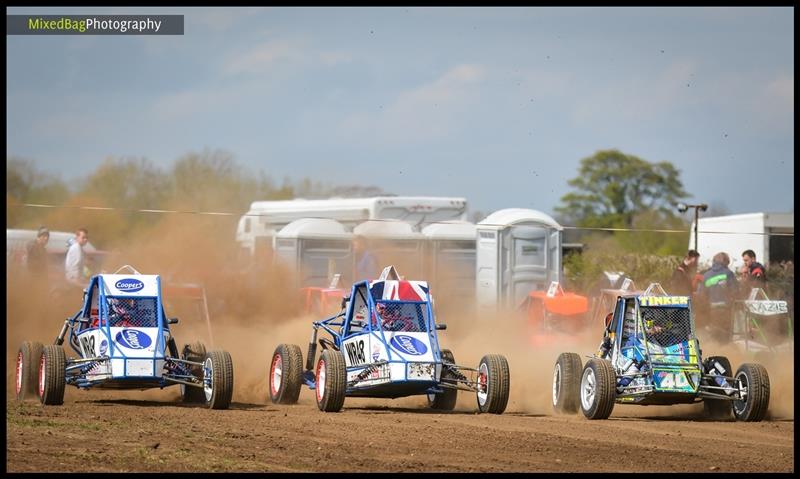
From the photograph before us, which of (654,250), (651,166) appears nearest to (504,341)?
(654,250)

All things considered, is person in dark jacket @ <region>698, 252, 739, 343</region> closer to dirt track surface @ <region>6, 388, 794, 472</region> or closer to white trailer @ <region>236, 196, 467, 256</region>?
dirt track surface @ <region>6, 388, 794, 472</region>

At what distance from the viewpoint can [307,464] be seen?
10.2 m

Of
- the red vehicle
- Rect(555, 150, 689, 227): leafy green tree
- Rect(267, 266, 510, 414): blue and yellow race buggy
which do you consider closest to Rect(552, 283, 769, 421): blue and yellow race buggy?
Rect(267, 266, 510, 414): blue and yellow race buggy

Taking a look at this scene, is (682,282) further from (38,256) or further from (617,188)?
(617,188)

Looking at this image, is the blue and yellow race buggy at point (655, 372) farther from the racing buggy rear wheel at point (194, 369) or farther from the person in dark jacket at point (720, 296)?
the racing buggy rear wheel at point (194, 369)

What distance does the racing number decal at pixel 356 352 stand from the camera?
50.6ft

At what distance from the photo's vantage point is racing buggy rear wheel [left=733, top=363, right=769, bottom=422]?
14.6 metres

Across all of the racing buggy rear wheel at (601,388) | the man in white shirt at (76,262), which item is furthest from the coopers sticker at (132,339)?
the man in white shirt at (76,262)

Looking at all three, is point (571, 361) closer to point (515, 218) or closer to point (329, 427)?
point (329, 427)

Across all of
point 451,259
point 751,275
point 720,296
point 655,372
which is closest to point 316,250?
point 451,259

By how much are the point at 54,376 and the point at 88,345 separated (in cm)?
Result: 111

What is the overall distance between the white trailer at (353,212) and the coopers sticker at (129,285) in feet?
35.9

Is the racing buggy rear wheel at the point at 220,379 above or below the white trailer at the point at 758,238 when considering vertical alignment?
below

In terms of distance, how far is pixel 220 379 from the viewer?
49.3ft
